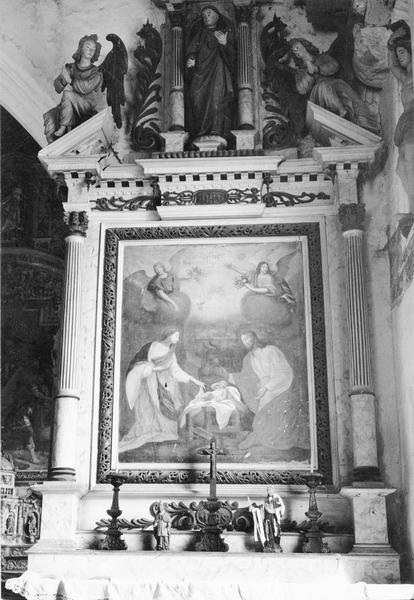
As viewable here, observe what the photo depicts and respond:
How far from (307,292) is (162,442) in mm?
1736

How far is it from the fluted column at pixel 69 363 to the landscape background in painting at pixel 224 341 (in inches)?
15.0

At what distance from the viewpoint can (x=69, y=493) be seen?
7531 mm

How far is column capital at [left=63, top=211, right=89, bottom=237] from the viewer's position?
27.3 ft

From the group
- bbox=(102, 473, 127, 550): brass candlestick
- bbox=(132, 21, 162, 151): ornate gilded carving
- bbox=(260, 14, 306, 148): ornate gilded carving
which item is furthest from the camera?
bbox=(132, 21, 162, 151): ornate gilded carving

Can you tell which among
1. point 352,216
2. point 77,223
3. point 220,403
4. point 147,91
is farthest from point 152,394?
point 147,91

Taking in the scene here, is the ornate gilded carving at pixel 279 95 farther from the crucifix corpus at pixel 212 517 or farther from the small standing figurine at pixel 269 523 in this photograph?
the small standing figurine at pixel 269 523

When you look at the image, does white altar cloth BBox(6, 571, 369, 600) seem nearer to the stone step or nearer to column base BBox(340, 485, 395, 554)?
the stone step

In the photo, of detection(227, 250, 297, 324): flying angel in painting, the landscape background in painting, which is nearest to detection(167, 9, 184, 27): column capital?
the landscape background in painting

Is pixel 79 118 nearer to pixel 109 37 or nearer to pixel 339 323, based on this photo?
pixel 109 37

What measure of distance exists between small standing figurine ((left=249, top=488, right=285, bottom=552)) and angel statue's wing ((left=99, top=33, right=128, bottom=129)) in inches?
143

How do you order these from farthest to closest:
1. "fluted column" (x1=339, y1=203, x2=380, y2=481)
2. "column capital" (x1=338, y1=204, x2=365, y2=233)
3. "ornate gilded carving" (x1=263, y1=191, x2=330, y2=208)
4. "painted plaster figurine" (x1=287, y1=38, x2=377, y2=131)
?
"ornate gilded carving" (x1=263, y1=191, x2=330, y2=208) → "painted plaster figurine" (x1=287, y1=38, x2=377, y2=131) → "column capital" (x1=338, y1=204, x2=365, y2=233) → "fluted column" (x1=339, y1=203, x2=380, y2=481)

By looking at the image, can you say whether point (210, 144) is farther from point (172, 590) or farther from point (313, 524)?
point (172, 590)

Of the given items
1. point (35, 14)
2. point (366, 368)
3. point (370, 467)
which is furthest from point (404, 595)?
point (35, 14)

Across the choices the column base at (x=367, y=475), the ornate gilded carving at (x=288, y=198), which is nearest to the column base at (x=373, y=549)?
the column base at (x=367, y=475)
